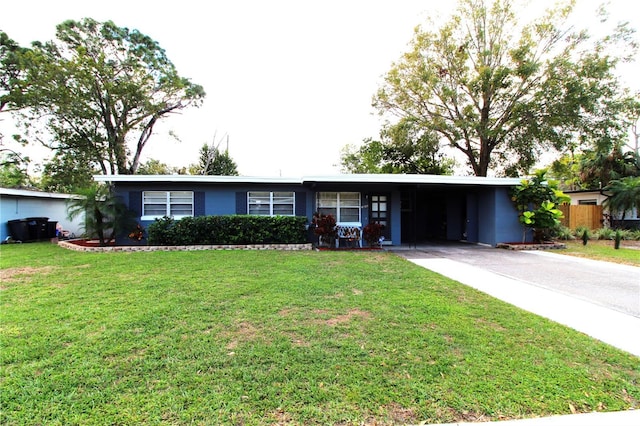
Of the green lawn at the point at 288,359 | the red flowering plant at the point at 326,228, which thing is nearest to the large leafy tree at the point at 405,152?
the red flowering plant at the point at 326,228

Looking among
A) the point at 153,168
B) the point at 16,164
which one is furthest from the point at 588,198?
the point at 16,164

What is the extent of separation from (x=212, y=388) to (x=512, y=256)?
32.2 ft

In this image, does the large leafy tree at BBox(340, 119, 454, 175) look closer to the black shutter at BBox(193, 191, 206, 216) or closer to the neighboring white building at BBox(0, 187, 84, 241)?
the black shutter at BBox(193, 191, 206, 216)

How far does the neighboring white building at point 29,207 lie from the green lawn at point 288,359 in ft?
31.3

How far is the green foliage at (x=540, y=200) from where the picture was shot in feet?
36.6

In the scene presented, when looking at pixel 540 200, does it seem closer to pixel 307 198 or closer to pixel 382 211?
pixel 382 211

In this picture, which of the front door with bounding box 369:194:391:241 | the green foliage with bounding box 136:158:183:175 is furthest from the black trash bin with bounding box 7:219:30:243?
the front door with bounding box 369:194:391:241

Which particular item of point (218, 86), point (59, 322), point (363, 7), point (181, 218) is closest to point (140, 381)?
point (59, 322)

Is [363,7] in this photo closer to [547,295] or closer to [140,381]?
[547,295]

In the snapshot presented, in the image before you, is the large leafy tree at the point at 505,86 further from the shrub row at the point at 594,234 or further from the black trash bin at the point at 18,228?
the black trash bin at the point at 18,228

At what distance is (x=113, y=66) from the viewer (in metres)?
18.1

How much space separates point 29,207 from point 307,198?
12.6m

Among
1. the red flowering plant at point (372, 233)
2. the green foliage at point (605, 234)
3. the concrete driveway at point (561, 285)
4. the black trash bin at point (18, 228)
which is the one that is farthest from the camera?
the green foliage at point (605, 234)

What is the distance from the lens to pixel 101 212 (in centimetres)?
1051
